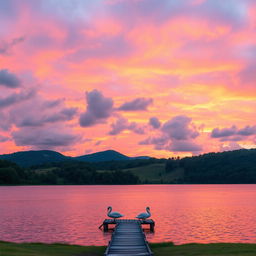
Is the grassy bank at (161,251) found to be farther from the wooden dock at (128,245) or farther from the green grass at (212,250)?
the wooden dock at (128,245)

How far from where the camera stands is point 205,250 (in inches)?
1204

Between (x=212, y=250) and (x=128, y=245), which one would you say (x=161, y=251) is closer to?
(x=128, y=245)

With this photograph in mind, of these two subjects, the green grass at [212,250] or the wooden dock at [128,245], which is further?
the wooden dock at [128,245]

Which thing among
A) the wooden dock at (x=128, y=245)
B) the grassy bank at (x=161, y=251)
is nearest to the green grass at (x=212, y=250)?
the grassy bank at (x=161, y=251)

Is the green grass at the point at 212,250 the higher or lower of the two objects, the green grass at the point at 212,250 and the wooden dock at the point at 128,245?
the lower

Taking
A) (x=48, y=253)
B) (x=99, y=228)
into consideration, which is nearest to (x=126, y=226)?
(x=99, y=228)

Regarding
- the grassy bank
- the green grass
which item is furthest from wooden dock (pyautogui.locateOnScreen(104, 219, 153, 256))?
the green grass

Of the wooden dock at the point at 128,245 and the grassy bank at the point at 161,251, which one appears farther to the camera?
the wooden dock at the point at 128,245

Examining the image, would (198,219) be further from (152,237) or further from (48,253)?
(48,253)

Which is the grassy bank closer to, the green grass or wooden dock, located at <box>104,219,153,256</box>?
the green grass

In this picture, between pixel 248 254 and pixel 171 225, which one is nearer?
pixel 248 254

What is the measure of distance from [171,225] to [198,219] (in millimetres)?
10869

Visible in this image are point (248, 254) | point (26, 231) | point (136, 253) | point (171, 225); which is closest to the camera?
point (248, 254)

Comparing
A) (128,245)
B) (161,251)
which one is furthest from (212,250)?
(128,245)
